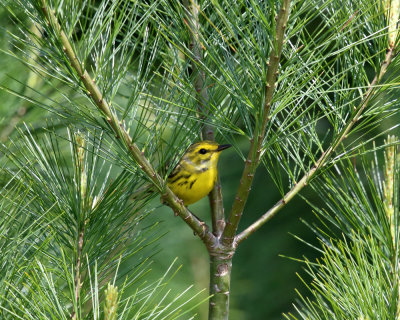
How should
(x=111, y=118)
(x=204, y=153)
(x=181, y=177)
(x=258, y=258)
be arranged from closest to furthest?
(x=111, y=118), (x=204, y=153), (x=258, y=258), (x=181, y=177)

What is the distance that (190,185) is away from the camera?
2623 mm

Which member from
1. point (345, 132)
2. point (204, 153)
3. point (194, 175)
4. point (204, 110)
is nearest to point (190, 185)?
point (194, 175)

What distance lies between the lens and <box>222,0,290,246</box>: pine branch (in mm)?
1185

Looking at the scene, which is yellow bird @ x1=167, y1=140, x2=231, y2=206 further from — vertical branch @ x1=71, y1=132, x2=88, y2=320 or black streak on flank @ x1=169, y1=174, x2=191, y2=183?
vertical branch @ x1=71, y1=132, x2=88, y2=320

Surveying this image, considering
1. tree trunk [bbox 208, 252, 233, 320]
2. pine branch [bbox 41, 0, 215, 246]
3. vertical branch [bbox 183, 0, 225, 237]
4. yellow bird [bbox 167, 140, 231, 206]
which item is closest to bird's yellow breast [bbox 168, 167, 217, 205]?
yellow bird [bbox 167, 140, 231, 206]

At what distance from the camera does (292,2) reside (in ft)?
3.98

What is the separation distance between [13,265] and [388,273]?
763 mm

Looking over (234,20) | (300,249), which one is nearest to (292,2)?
(234,20)

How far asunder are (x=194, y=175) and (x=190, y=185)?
5cm

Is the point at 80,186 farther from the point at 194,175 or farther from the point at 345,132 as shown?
the point at 194,175

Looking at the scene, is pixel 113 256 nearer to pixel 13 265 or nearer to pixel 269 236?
pixel 13 265

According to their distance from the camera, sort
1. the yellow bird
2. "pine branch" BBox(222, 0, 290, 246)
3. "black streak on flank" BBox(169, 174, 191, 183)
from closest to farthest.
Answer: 1. "pine branch" BBox(222, 0, 290, 246)
2. the yellow bird
3. "black streak on flank" BBox(169, 174, 191, 183)

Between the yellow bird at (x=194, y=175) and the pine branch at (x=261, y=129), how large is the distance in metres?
0.68

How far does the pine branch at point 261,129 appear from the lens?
46.6 inches
